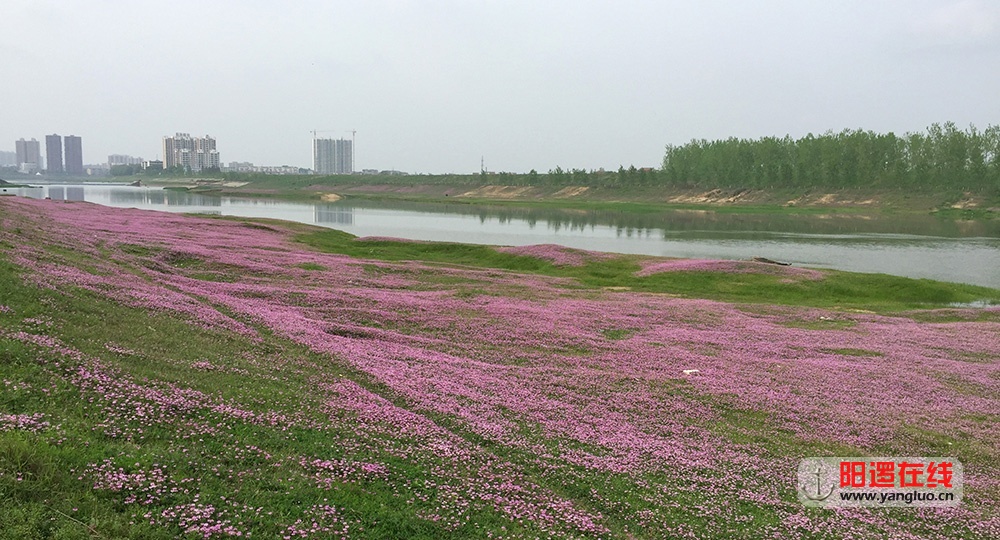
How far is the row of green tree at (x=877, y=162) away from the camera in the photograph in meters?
159

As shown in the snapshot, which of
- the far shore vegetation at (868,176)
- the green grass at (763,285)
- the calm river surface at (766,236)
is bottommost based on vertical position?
the green grass at (763,285)

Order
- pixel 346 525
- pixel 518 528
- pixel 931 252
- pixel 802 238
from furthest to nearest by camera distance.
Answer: pixel 802 238, pixel 931 252, pixel 518 528, pixel 346 525

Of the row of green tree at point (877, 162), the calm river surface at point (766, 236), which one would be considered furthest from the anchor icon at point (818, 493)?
the row of green tree at point (877, 162)

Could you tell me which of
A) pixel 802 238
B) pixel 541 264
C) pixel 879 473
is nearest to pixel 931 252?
pixel 802 238

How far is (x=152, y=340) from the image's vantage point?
49.7 ft

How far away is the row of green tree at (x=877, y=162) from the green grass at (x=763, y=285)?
454 ft

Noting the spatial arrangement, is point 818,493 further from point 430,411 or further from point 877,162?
point 877,162

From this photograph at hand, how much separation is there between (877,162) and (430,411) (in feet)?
653

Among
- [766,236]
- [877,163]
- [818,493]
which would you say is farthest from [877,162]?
[818,493]

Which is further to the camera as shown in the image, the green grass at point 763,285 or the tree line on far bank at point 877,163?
the tree line on far bank at point 877,163

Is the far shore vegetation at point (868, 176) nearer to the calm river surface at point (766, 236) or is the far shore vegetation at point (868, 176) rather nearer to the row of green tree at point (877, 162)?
the row of green tree at point (877, 162)

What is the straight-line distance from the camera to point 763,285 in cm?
4647

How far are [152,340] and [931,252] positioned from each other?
3358 inches

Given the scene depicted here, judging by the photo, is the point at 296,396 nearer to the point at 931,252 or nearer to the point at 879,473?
the point at 879,473
